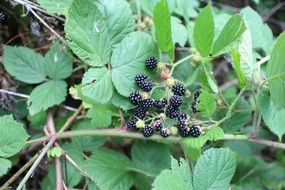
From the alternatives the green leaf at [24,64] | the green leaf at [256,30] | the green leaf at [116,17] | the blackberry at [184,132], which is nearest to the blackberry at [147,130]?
the blackberry at [184,132]

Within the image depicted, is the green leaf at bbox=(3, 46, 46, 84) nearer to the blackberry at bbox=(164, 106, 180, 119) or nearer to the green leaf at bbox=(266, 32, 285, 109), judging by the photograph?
the blackberry at bbox=(164, 106, 180, 119)

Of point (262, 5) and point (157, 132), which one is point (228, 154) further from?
point (262, 5)

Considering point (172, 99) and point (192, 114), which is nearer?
point (172, 99)

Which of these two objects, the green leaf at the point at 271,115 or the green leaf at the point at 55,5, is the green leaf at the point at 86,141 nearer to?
the green leaf at the point at 55,5

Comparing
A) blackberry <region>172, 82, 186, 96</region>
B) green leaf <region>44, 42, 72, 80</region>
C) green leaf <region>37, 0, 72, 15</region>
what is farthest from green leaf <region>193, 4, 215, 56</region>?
green leaf <region>44, 42, 72, 80</region>

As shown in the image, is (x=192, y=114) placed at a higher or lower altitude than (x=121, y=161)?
higher

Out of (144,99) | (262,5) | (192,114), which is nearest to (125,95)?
(144,99)

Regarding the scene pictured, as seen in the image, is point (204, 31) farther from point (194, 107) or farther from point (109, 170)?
point (109, 170)
